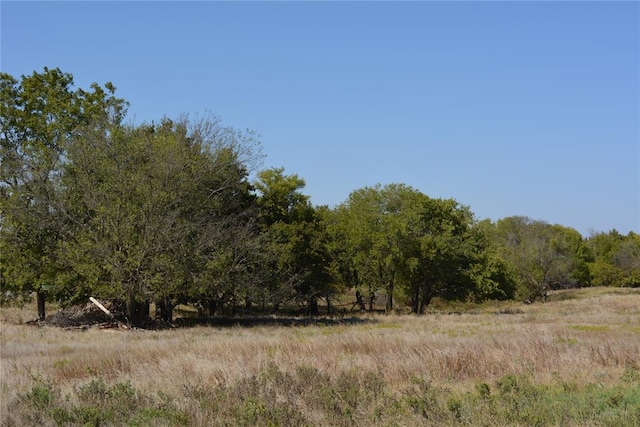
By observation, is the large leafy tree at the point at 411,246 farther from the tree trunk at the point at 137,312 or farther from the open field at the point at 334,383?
the open field at the point at 334,383

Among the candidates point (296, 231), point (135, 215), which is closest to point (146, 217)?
point (135, 215)

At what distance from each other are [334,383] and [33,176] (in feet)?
75.0

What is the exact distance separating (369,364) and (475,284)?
123 feet

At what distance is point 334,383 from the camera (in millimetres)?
9781

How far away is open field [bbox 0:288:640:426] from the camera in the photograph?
7.83 metres

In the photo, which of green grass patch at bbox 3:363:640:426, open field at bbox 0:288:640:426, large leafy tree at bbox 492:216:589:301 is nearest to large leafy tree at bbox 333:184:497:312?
large leafy tree at bbox 492:216:589:301

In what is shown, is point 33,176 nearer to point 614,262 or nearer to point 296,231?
point 296,231

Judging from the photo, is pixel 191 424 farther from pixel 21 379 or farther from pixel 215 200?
pixel 215 200

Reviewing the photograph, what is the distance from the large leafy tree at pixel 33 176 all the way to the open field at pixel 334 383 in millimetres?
12015

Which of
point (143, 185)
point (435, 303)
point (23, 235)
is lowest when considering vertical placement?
point (435, 303)

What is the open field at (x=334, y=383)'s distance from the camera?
7.83 m

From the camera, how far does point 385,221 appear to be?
46.9 m

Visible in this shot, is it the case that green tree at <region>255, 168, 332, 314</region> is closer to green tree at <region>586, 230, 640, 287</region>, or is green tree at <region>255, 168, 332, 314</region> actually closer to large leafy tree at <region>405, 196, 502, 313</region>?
large leafy tree at <region>405, 196, 502, 313</region>

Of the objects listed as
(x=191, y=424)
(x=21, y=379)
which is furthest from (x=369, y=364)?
(x=21, y=379)
